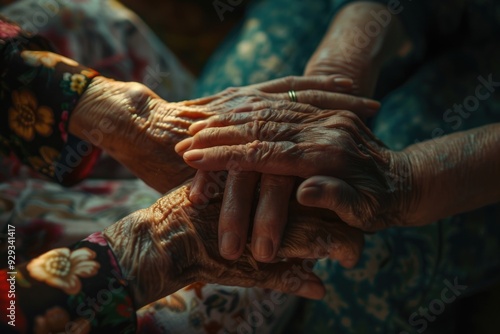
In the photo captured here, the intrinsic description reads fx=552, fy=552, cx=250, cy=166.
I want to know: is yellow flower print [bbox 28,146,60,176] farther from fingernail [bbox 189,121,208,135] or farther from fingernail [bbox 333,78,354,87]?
fingernail [bbox 333,78,354,87]

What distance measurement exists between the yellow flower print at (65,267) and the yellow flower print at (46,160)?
24 centimetres

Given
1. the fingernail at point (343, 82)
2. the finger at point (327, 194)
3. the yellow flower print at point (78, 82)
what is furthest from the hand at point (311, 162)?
the yellow flower print at point (78, 82)

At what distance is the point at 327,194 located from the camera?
0.79 meters

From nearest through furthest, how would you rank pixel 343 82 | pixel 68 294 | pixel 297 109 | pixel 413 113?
pixel 68 294 → pixel 297 109 → pixel 343 82 → pixel 413 113

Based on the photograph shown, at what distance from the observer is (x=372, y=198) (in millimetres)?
857

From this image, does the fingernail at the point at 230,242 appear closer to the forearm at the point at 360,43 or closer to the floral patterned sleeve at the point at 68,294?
the floral patterned sleeve at the point at 68,294

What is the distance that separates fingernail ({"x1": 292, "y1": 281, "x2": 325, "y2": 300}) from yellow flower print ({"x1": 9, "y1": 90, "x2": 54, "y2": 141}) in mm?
498

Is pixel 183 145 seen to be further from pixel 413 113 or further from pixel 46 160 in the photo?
pixel 413 113

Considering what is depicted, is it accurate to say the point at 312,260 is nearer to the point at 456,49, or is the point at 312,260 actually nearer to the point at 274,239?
the point at 274,239

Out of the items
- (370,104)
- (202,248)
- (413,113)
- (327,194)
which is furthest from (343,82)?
(202,248)

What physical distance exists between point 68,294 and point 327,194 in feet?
1.23

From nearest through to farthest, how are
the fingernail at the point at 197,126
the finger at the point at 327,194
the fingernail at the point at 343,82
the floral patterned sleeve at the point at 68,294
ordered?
the floral patterned sleeve at the point at 68,294
the finger at the point at 327,194
the fingernail at the point at 197,126
the fingernail at the point at 343,82

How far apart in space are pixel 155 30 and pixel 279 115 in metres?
1.00

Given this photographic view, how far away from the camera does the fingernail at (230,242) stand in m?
0.81
